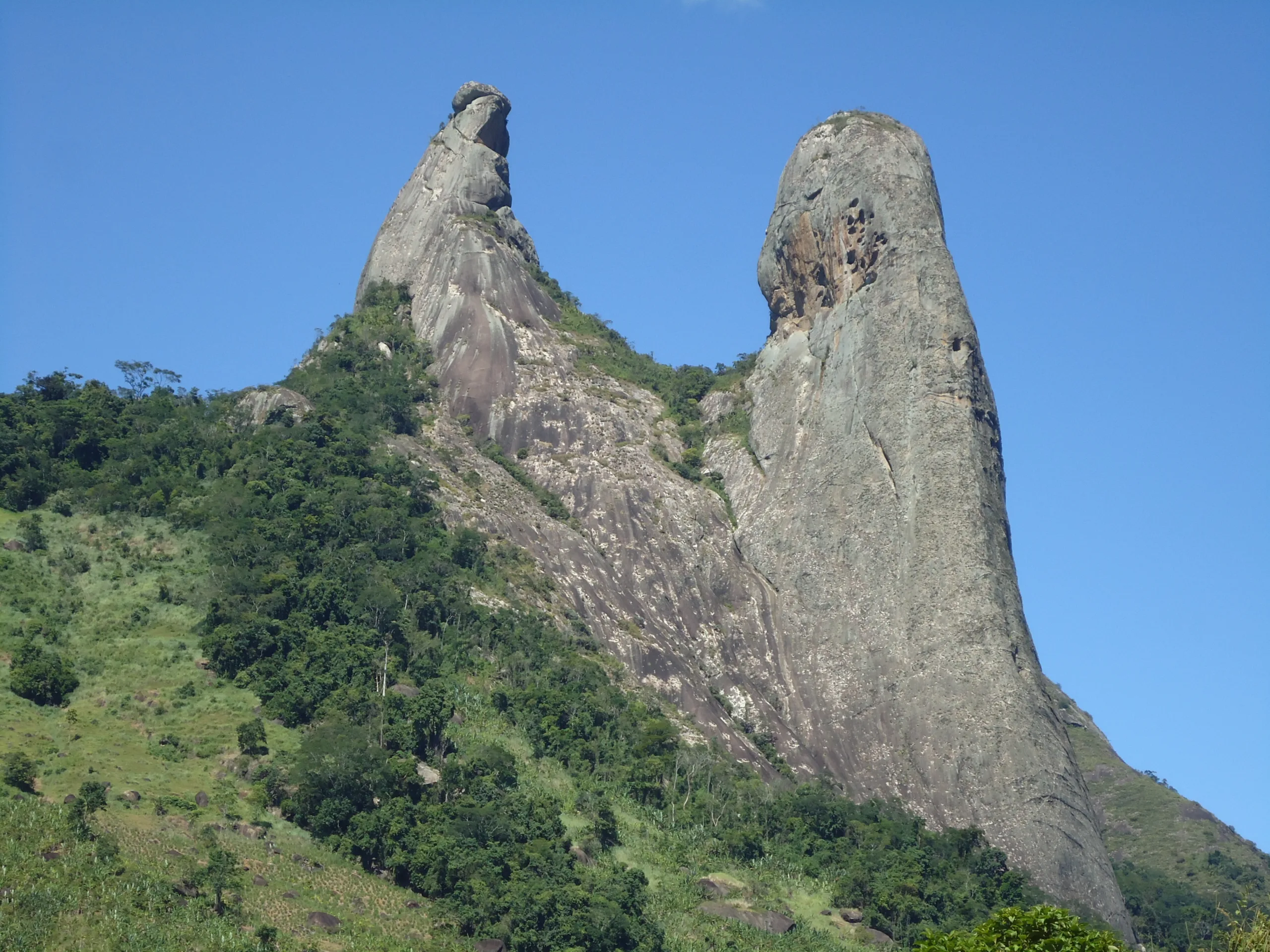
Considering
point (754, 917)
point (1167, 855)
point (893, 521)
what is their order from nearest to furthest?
point (754, 917)
point (893, 521)
point (1167, 855)

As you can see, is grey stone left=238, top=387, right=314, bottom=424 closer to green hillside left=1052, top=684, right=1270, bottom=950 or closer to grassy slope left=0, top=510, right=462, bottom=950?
grassy slope left=0, top=510, right=462, bottom=950

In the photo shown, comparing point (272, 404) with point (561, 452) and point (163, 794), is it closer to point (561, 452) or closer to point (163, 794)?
point (561, 452)

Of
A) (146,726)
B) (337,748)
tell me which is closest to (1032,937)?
(337,748)

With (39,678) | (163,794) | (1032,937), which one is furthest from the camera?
(39,678)

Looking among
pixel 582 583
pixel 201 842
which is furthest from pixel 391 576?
pixel 201 842

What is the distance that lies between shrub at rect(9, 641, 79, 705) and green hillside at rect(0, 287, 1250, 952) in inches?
4.7

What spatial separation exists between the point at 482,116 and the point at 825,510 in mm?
48468

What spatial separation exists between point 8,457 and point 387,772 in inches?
1325

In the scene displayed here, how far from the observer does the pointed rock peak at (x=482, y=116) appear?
405ft

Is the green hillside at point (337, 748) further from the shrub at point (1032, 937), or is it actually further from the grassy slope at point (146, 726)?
the shrub at point (1032, 937)

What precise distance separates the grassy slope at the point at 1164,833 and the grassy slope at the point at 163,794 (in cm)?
3322

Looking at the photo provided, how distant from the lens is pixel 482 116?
123 metres

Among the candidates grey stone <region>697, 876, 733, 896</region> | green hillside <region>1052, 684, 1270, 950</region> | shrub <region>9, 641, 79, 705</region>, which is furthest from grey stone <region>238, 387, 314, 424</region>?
green hillside <region>1052, 684, 1270, 950</region>

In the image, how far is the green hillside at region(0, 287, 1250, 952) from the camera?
192 ft
